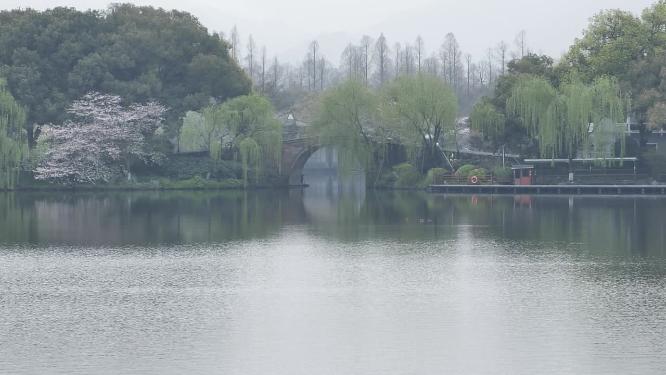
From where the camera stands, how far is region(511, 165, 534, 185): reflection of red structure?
79.6 metres

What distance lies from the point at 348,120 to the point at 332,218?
29761 millimetres

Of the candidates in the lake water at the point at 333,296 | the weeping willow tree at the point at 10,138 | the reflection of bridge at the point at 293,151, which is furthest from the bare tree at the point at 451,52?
the lake water at the point at 333,296

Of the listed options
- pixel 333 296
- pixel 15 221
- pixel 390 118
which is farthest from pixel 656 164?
pixel 333 296

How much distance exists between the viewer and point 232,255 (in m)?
35.7

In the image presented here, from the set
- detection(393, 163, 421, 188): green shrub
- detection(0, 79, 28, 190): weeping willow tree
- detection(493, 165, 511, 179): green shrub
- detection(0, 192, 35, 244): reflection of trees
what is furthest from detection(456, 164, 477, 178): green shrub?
detection(0, 192, 35, 244): reflection of trees

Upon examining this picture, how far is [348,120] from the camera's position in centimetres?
8275

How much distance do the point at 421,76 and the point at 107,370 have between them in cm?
6541

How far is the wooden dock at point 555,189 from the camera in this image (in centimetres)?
7494

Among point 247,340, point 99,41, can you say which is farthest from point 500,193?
point 247,340

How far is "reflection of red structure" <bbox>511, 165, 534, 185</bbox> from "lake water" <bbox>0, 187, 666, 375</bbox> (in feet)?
95.1

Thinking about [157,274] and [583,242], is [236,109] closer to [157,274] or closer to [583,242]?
[583,242]

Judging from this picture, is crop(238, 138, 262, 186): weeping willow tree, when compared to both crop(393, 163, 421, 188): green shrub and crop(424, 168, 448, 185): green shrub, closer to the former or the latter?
crop(393, 163, 421, 188): green shrub

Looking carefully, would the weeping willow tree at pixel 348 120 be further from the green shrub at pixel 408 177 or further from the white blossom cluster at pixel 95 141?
the white blossom cluster at pixel 95 141

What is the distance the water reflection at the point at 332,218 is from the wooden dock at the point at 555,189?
470 cm
